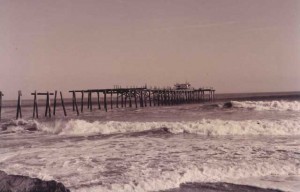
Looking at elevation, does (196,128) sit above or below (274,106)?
below

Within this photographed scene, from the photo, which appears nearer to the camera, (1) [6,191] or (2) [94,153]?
(1) [6,191]

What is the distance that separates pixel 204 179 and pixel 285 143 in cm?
543

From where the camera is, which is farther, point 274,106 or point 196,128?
point 274,106

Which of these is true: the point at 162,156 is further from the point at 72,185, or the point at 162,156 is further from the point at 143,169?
the point at 72,185

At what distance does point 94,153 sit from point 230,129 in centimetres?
757

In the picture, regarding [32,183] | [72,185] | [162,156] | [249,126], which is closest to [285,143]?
[162,156]

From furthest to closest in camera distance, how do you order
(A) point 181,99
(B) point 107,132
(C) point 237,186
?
(A) point 181,99 < (B) point 107,132 < (C) point 237,186

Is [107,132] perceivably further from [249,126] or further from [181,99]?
[181,99]

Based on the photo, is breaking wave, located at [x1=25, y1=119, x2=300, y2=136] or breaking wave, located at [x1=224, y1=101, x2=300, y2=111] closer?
breaking wave, located at [x1=25, y1=119, x2=300, y2=136]

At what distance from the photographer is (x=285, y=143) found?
1191cm

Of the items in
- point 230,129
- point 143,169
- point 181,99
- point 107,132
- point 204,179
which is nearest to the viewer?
point 204,179

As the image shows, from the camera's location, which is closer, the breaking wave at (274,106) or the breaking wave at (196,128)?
the breaking wave at (196,128)

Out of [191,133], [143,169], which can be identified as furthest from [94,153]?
[191,133]

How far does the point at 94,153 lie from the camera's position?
36.1ft
